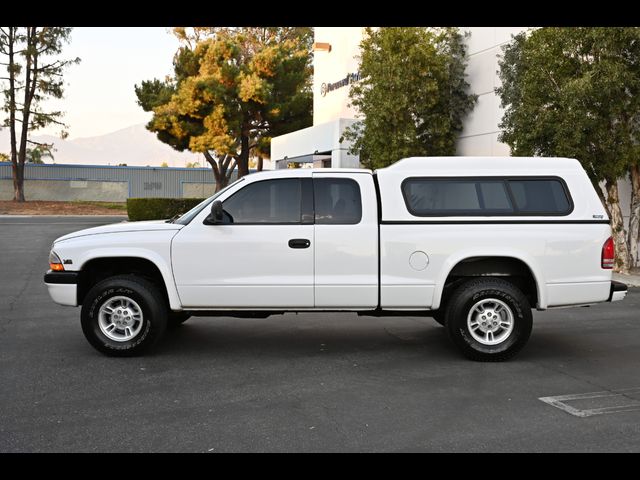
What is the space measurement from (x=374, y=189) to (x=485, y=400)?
2619 mm

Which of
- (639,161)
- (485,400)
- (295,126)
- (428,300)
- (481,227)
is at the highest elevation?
(295,126)

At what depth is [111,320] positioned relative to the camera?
25.4ft

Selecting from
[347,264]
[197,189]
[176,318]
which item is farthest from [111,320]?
[197,189]

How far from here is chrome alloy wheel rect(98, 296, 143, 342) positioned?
7.70 meters

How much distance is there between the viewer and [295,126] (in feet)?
156

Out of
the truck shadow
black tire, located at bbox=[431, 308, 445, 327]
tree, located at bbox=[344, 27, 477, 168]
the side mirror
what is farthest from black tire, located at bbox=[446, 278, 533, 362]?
tree, located at bbox=[344, 27, 477, 168]

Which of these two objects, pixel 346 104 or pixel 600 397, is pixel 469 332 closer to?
pixel 600 397

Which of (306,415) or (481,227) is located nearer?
(306,415)

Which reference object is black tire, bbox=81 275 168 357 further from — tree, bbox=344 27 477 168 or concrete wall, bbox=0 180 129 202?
concrete wall, bbox=0 180 129 202

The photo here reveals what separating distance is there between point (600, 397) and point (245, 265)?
362cm

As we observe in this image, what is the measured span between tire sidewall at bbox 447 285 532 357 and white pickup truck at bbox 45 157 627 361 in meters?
0.01

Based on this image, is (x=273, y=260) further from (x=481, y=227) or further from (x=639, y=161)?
(x=639, y=161)

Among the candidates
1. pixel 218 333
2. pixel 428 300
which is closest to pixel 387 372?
pixel 428 300

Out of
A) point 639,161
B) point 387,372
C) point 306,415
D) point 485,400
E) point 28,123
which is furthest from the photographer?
point 28,123
